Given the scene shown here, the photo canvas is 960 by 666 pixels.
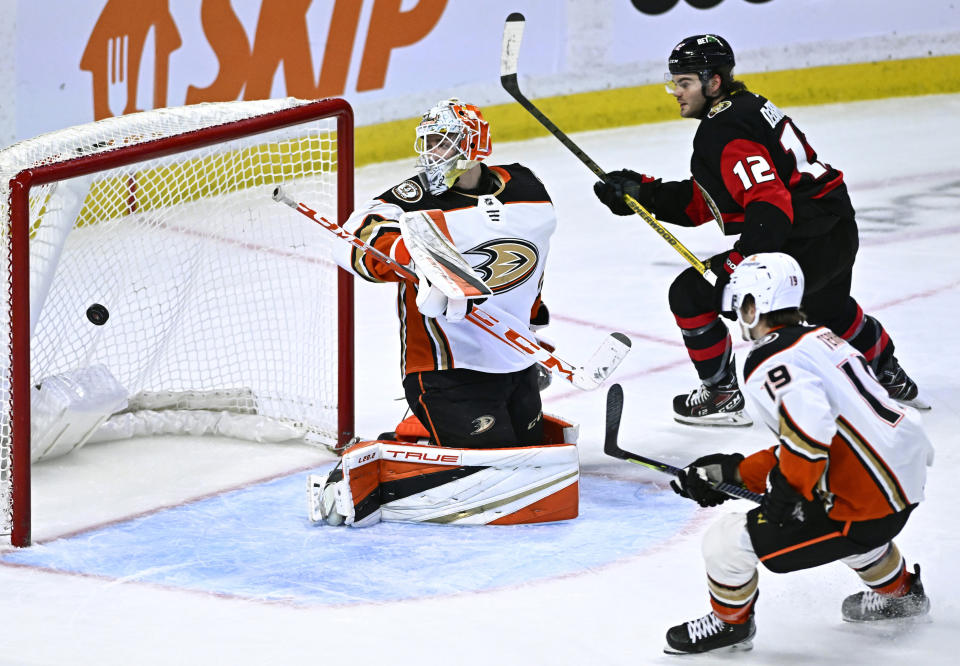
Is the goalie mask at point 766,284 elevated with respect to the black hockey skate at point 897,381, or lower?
elevated

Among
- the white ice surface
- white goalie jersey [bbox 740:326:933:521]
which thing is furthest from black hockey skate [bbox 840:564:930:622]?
white goalie jersey [bbox 740:326:933:521]

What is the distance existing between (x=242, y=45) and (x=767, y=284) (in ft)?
15.2

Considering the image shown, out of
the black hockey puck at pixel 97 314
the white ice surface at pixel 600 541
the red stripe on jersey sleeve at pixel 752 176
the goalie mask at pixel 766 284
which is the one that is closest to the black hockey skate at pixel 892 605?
the white ice surface at pixel 600 541

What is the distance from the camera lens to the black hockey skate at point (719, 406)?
387 cm

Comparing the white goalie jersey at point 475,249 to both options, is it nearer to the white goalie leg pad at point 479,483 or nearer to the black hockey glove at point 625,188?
the white goalie leg pad at point 479,483

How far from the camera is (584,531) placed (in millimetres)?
3127

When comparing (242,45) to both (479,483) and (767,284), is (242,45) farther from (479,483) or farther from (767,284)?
(767,284)

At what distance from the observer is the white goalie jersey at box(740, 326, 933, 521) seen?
7.45ft

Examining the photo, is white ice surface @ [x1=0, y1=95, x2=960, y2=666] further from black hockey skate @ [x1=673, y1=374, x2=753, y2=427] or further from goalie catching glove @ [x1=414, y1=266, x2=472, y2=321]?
goalie catching glove @ [x1=414, y1=266, x2=472, y2=321]

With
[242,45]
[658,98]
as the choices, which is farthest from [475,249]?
[658,98]

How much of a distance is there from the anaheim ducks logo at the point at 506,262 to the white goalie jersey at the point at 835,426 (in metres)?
0.93

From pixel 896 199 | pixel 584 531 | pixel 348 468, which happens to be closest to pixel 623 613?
pixel 584 531

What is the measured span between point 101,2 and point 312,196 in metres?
2.94

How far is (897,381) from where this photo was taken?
389 cm
